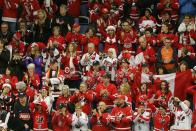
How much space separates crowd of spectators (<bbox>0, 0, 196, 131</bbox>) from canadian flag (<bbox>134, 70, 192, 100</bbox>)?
0.32 feet

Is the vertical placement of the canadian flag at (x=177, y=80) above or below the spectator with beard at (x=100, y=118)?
above

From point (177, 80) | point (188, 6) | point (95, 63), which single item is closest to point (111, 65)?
point (95, 63)

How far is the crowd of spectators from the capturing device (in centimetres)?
1521

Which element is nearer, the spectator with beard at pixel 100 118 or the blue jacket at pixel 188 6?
the spectator with beard at pixel 100 118

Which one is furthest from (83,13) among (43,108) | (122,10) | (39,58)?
(43,108)

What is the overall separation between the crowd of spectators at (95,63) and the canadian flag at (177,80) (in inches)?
3.9

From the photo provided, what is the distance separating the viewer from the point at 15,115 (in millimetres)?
15188

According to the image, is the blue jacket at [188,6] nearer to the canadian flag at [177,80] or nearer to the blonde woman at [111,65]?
the canadian flag at [177,80]

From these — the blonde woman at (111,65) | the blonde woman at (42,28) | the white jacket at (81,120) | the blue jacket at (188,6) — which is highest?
the blue jacket at (188,6)

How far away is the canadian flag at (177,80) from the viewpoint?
53.4ft

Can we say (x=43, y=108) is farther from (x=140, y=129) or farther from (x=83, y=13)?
(x=83, y=13)

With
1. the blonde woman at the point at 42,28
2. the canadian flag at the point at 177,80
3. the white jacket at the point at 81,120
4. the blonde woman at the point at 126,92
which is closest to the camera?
the white jacket at the point at 81,120

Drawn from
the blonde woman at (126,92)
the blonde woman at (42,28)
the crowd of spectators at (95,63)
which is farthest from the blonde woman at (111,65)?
the blonde woman at (42,28)

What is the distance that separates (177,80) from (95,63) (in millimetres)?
2056
